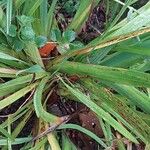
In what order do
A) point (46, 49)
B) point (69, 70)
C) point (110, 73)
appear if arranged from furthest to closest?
point (46, 49)
point (69, 70)
point (110, 73)

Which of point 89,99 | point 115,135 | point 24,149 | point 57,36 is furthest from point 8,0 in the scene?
point 115,135

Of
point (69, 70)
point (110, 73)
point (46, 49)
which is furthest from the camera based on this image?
point (46, 49)

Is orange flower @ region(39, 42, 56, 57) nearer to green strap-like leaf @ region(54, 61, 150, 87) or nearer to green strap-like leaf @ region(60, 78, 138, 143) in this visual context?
green strap-like leaf @ region(54, 61, 150, 87)

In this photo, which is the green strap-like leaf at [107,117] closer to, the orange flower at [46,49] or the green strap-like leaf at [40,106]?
the green strap-like leaf at [40,106]

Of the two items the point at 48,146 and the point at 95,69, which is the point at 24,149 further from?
the point at 95,69

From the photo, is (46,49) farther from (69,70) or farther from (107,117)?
(107,117)

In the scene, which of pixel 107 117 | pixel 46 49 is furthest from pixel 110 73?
pixel 46 49

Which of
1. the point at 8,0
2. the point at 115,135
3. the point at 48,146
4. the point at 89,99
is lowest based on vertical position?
the point at 115,135

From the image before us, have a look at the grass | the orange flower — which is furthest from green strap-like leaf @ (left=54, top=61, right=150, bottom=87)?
the orange flower
